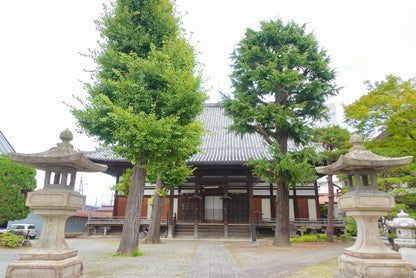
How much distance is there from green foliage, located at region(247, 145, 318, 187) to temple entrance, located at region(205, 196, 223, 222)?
7752 mm

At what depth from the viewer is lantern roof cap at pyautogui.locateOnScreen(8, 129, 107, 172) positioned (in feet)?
16.1

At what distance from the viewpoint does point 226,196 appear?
51.2 feet

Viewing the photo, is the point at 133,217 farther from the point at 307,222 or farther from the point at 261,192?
the point at 307,222

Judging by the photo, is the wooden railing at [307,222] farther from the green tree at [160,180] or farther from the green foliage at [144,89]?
the green foliage at [144,89]

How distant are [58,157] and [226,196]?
11.9 m

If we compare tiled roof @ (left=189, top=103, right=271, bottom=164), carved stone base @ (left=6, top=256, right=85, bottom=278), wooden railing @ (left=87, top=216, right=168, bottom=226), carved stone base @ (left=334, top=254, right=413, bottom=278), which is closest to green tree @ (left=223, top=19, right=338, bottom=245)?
tiled roof @ (left=189, top=103, right=271, bottom=164)

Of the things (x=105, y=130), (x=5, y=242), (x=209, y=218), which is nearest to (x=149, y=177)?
(x=105, y=130)

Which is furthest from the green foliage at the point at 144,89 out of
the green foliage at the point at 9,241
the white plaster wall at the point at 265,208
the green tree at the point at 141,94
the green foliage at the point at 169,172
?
the white plaster wall at the point at 265,208

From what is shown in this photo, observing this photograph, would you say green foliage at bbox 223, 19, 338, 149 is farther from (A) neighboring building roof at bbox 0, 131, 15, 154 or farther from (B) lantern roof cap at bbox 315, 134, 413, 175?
(A) neighboring building roof at bbox 0, 131, 15, 154

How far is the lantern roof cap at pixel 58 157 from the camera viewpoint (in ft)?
16.1

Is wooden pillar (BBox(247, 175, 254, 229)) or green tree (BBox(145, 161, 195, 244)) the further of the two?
wooden pillar (BBox(247, 175, 254, 229))

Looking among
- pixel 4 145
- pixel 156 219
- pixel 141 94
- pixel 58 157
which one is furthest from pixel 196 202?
pixel 4 145

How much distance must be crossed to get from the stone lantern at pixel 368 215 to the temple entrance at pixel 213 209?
1267 cm

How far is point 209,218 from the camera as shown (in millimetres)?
17234
